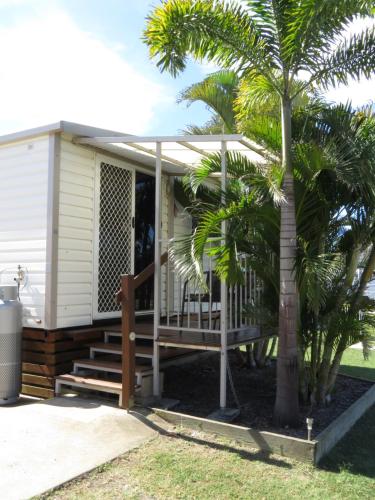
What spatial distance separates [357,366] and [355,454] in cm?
488

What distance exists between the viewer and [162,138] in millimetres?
5656

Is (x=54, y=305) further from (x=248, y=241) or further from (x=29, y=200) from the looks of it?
(x=248, y=241)

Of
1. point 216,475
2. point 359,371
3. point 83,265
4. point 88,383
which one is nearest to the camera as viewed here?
point 216,475

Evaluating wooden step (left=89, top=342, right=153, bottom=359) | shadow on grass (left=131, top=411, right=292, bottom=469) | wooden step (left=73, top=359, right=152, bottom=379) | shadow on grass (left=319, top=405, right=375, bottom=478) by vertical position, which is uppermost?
wooden step (left=89, top=342, right=153, bottom=359)

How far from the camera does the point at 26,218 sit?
6.22m

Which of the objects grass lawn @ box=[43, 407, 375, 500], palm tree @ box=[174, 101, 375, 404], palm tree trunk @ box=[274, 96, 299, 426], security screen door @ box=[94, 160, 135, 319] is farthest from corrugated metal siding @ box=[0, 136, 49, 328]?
palm tree trunk @ box=[274, 96, 299, 426]

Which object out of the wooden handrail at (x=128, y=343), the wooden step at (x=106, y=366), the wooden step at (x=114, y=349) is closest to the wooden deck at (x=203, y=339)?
the wooden step at (x=114, y=349)

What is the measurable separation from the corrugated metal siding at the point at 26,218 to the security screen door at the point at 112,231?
0.82m

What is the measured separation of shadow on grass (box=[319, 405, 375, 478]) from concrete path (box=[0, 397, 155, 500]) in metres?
1.67

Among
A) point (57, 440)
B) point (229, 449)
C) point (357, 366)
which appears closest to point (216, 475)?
point (229, 449)

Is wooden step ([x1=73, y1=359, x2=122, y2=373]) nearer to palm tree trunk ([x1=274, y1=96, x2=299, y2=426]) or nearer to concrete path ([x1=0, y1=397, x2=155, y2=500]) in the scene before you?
concrete path ([x1=0, y1=397, x2=155, y2=500])

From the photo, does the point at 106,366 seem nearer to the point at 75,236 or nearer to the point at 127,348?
the point at 127,348

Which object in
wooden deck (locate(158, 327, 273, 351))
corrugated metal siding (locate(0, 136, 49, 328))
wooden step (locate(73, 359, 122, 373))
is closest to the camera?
wooden deck (locate(158, 327, 273, 351))

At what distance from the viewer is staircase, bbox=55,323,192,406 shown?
5371 mm
